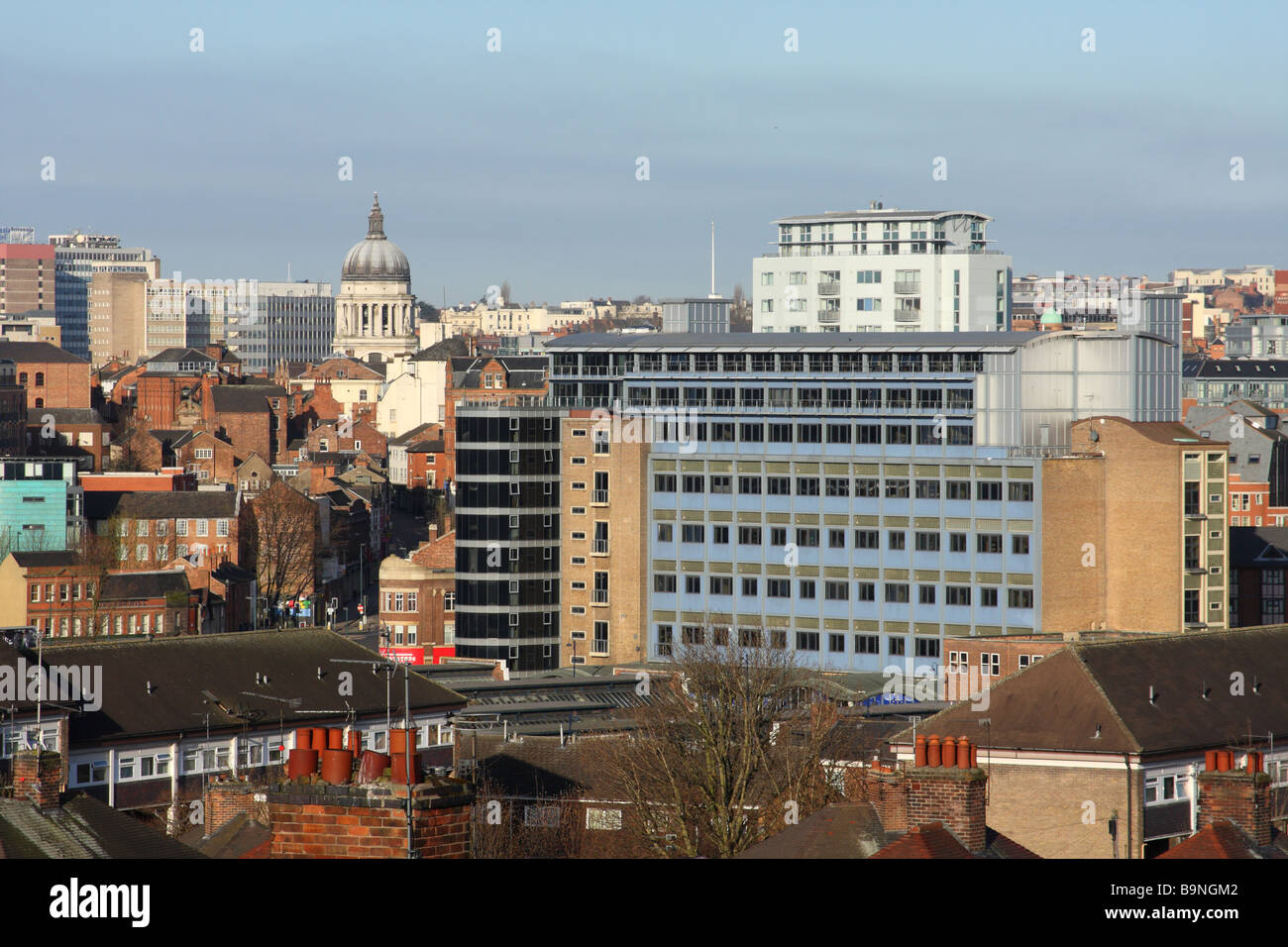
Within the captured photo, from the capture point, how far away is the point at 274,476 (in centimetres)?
15938

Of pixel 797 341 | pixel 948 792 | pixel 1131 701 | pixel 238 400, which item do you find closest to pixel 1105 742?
pixel 1131 701

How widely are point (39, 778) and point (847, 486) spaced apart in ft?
227

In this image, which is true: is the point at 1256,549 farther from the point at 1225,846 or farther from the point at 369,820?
the point at 369,820

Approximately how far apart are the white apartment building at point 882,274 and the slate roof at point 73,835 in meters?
123

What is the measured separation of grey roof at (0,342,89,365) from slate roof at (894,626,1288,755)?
141916 millimetres

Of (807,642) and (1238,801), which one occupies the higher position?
(1238,801)

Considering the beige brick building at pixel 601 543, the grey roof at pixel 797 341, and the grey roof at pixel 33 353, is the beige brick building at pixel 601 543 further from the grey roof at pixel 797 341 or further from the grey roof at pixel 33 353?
the grey roof at pixel 33 353

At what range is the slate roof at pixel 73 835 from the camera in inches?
1187

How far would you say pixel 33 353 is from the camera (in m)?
193

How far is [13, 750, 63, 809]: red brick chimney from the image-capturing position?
31609mm

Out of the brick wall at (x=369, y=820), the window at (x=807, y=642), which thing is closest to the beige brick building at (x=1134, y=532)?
the window at (x=807, y=642)

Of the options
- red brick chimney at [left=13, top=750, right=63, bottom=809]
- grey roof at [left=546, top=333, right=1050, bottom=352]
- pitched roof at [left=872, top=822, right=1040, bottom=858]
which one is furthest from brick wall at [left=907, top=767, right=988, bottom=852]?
grey roof at [left=546, top=333, right=1050, bottom=352]
